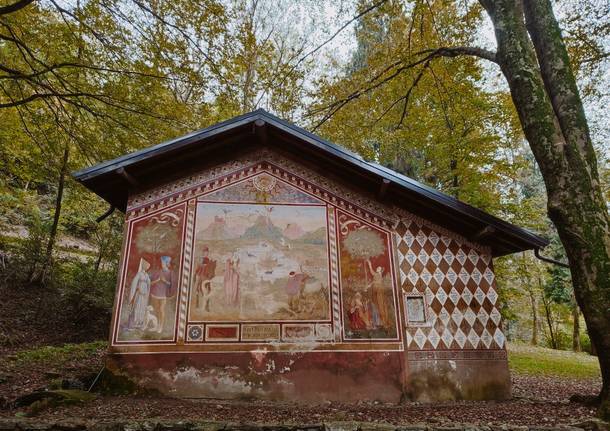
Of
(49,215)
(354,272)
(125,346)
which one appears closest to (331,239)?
(354,272)

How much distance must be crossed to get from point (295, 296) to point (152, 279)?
10.2ft

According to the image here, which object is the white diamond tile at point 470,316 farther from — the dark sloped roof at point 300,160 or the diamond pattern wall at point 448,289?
the dark sloped roof at point 300,160

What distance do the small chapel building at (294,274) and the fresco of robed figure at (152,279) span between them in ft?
0.09

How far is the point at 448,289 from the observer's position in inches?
338

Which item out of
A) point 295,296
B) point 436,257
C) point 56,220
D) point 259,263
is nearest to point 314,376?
point 295,296

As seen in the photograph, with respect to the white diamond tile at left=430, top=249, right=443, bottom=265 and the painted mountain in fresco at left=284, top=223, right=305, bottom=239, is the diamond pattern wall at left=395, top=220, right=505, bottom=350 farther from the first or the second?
the painted mountain in fresco at left=284, top=223, right=305, bottom=239

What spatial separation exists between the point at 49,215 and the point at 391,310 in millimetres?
16852

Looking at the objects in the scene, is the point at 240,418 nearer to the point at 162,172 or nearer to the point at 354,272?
the point at 354,272

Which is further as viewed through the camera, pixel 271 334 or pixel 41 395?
pixel 271 334

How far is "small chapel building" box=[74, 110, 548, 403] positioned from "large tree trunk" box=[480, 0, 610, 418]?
2045 millimetres

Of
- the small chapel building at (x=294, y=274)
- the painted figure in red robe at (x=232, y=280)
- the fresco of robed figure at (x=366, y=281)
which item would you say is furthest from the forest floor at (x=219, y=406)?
the painted figure in red robe at (x=232, y=280)

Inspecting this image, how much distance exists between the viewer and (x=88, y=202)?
633 inches

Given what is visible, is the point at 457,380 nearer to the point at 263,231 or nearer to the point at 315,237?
the point at 315,237

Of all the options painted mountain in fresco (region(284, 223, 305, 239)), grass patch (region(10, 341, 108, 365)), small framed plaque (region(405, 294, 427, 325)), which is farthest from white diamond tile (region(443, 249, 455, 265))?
grass patch (region(10, 341, 108, 365))
